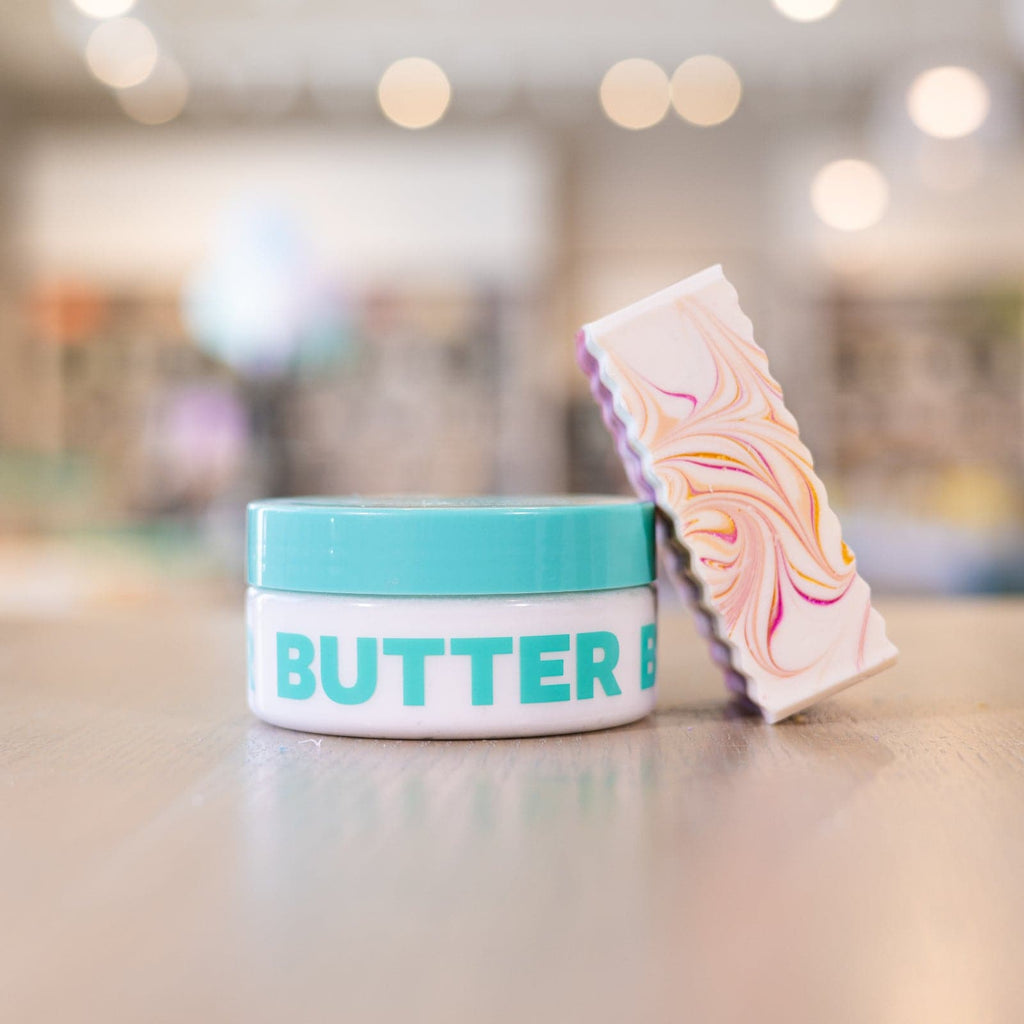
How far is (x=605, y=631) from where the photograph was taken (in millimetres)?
582

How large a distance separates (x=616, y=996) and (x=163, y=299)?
479 centimetres

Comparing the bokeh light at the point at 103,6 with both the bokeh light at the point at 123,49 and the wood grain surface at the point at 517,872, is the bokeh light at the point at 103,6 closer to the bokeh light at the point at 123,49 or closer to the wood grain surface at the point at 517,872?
the bokeh light at the point at 123,49

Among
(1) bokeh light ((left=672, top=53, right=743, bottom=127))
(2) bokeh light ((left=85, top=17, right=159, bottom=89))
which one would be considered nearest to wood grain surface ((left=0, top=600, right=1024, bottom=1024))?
(2) bokeh light ((left=85, top=17, right=159, bottom=89))

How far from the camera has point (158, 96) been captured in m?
4.70

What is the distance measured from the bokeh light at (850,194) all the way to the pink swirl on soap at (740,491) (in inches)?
174

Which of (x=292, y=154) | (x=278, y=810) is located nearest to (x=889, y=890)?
(x=278, y=810)

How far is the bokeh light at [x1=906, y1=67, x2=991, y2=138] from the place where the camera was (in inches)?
141

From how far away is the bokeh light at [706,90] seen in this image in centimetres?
447

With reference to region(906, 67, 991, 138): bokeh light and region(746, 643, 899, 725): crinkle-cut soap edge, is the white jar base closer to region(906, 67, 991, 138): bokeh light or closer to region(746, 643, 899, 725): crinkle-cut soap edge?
region(746, 643, 899, 725): crinkle-cut soap edge

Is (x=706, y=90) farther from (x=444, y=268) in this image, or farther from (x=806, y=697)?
(x=806, y=697)

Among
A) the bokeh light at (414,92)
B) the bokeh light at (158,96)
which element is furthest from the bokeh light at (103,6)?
the bokeh light at (414,92)

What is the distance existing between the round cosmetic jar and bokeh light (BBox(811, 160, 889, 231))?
447cm

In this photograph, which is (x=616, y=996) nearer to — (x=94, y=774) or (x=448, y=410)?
(x=94, y=774)

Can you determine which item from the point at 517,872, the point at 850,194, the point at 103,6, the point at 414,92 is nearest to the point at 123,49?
the point at 103,6
